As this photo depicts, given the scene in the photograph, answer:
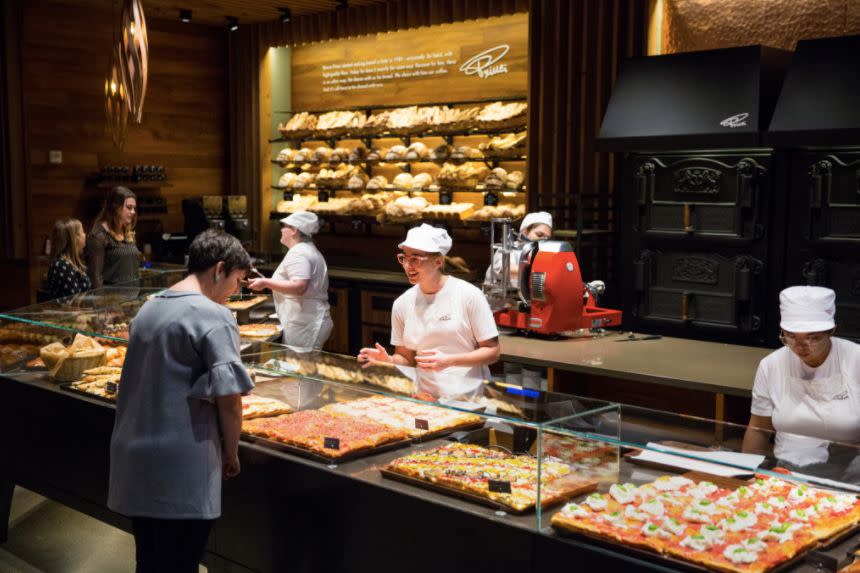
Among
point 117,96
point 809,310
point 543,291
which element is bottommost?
point 543,291

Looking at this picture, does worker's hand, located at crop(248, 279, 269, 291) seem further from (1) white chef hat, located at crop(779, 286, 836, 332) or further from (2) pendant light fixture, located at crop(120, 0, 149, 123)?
(1) white chef hat, located at crop(779, 286, 836, 332)

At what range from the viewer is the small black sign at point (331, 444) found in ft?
9.91

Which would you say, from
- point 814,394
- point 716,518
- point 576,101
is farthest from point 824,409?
point 576,101

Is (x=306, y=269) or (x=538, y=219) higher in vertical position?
(x=538, y=219)

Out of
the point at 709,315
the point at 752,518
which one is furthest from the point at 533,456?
the point at 709,315

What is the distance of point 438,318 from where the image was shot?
393cm

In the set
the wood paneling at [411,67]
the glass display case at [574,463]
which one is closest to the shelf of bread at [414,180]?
the wood paneling at [411,67]

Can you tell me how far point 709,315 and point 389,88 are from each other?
158 inches

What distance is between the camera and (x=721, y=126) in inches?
219

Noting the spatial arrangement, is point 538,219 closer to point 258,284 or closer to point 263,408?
point 258,284

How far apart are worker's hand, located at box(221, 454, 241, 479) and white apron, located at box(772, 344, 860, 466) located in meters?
1.70

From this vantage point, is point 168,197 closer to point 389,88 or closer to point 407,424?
point 389,88
